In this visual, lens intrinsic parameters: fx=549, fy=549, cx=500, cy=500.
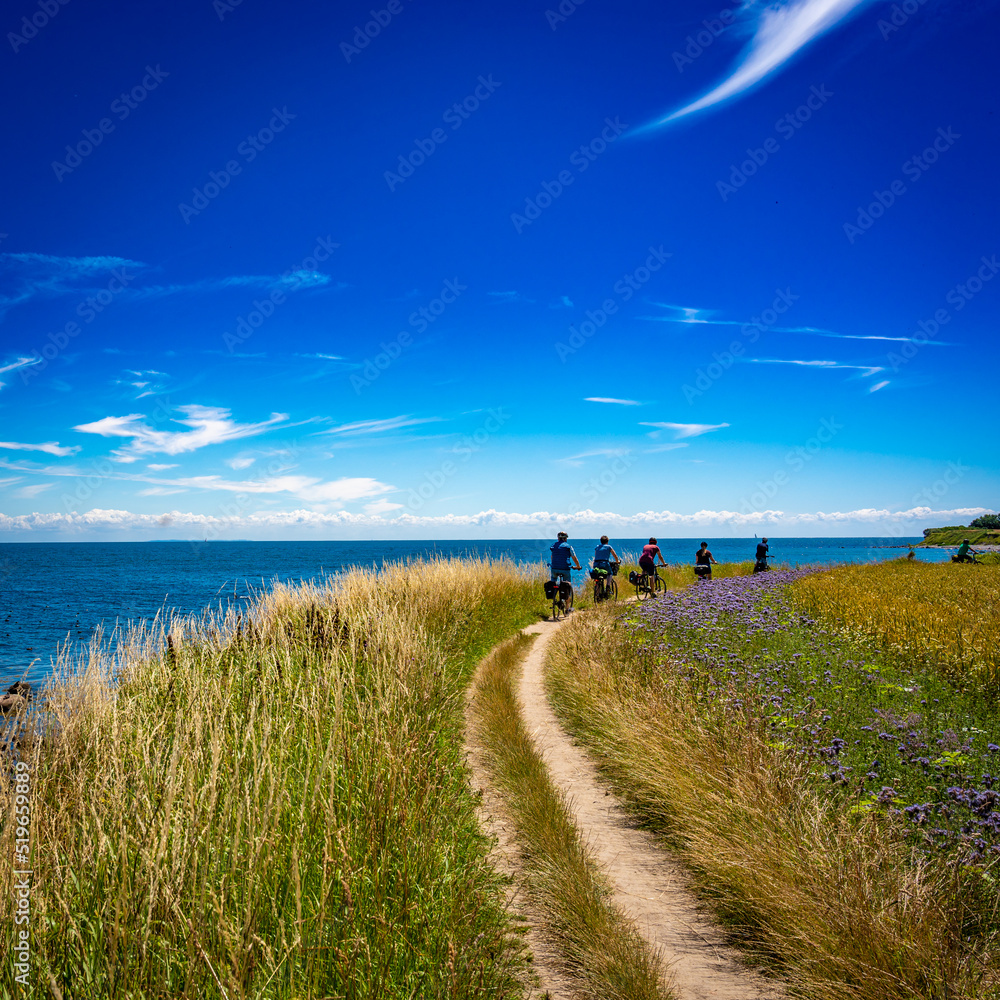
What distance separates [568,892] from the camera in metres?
3.91

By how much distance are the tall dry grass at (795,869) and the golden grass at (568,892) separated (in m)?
0.76

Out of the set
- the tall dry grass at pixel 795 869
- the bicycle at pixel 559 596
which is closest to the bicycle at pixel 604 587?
the bicycle at pixel 559 596

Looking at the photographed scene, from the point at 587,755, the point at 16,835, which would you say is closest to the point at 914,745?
the point at 587,755

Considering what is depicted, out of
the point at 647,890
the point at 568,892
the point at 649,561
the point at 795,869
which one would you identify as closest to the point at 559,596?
the point at 649,561

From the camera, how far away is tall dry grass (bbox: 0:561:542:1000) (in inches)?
91.6

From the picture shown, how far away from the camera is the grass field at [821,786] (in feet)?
10.2

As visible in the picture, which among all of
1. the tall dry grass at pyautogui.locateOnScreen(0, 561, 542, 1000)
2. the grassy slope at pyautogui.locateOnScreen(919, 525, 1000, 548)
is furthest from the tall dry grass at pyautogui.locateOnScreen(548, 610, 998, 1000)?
the grassy slope at pyautogui.locateOnScreen(919, 525, 1000, 548)

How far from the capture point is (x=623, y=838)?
16.2 ft

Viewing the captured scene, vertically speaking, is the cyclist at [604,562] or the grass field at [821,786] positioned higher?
the cyclist at [604,562]

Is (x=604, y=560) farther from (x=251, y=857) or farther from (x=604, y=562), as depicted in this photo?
(x=251, y=857)

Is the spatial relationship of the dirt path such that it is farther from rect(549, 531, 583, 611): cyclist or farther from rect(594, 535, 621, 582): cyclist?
rect(594, 535, 621, 582): cyclist

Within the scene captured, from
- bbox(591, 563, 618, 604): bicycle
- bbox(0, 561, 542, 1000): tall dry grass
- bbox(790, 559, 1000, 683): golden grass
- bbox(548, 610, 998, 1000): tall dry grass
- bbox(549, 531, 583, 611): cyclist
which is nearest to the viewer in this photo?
bbox(0, 561, 542, 1000): tall dry grass

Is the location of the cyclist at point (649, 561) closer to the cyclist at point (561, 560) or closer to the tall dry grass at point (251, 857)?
the cyclist at point (561, 560)

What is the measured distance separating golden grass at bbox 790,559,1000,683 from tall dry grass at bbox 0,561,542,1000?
743cm
